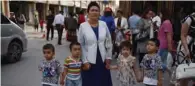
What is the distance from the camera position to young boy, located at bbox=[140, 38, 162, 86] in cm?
464

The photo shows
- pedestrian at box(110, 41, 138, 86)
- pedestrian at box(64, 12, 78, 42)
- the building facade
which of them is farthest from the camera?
pedestrian at box(64, 12, 78, 42)

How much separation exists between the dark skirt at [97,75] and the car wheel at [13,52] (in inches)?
197

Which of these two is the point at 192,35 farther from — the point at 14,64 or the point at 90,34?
the point at 14,64

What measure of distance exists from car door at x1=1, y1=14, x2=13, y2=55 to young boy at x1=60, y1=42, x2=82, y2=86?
4.49 meters

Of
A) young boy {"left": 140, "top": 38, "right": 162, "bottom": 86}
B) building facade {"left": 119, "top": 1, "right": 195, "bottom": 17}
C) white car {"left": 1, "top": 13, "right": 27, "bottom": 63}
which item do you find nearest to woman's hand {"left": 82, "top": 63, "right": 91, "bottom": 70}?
young boy {"left": 140, "top": 38, "right": 162, "bottom": 86}

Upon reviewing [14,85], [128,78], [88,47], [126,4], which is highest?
[126,4]

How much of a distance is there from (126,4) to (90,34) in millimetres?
14126

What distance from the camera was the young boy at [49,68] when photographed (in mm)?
4559

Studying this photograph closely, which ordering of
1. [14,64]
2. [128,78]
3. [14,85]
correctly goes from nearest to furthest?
[128,78] → [14,85] → [14,64]

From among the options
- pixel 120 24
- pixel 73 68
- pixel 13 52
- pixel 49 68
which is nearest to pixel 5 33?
pixel 13 52

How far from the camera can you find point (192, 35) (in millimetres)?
4898

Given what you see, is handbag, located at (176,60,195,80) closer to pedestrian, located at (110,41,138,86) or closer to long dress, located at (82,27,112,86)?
pedestrian, located at (110,41,138,86)

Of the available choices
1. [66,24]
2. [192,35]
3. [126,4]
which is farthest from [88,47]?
[126,4]

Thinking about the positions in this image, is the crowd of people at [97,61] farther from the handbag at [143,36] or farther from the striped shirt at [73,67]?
the handbag at [143,36]
